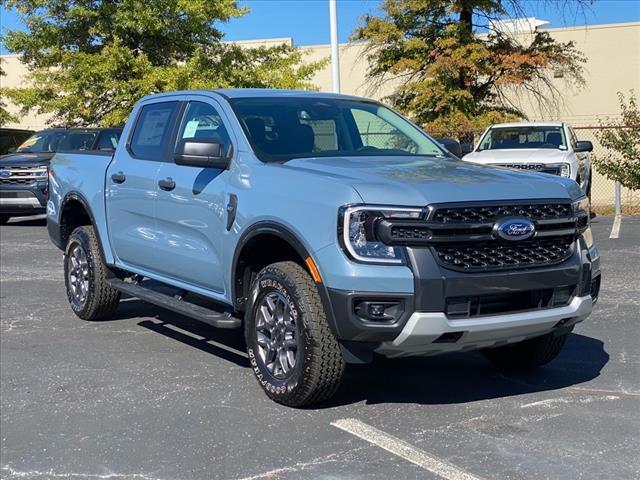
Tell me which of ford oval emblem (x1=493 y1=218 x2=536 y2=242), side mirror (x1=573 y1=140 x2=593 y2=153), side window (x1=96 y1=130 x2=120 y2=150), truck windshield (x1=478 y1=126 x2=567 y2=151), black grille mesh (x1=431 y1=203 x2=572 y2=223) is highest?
side window (x1=96 y1=130 x2=120 y2=150)

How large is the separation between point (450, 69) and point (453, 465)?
17025 millimetres

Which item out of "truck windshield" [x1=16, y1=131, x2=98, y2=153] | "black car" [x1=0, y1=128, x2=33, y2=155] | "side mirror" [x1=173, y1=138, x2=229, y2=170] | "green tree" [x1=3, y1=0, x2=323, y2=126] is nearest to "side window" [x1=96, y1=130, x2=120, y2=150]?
"truck windshield" [x1=16, y1=131, x2=98, y2=153]

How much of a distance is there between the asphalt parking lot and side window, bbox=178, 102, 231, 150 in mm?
1676

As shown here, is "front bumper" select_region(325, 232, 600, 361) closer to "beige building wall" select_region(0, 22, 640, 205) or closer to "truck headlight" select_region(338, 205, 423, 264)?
"truck headlight" select_region(338, 205, 423, 264)

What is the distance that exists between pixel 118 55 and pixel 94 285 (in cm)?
1392

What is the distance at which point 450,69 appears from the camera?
20.1 meters

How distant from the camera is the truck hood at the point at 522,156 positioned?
13.5 m

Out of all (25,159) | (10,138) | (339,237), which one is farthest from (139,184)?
(10,138)

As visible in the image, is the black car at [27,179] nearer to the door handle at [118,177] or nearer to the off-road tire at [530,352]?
the door handle at [118,177]

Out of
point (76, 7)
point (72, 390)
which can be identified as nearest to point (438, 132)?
point (76, 7)

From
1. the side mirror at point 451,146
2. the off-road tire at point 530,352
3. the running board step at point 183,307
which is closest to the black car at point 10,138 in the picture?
the running board step at point 183,307

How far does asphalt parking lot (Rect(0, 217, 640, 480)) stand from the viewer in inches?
163

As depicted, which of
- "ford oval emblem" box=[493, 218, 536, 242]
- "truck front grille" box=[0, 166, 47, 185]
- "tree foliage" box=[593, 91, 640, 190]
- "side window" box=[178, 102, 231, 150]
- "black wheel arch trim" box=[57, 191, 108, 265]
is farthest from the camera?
"tree foliage" box=[593, 91, 640, 190]

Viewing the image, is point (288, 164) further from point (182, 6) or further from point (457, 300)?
point (182, 6)
